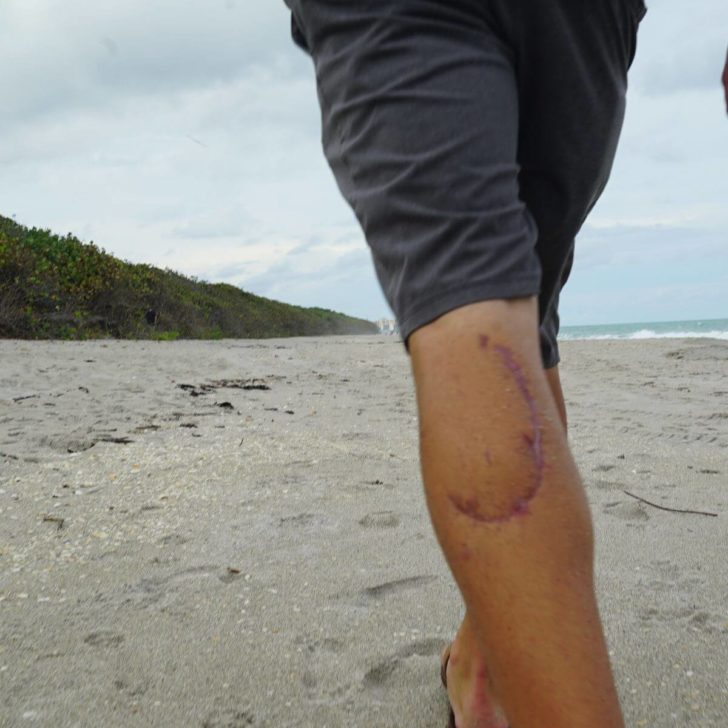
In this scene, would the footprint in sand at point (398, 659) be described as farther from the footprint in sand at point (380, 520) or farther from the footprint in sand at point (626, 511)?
the footprint in sand at point (626, 511)

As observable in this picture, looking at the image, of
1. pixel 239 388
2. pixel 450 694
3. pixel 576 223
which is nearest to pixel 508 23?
pixel 576 223

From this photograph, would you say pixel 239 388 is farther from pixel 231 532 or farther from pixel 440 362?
pixel 440 362

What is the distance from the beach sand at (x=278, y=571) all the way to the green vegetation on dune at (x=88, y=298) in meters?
6.93

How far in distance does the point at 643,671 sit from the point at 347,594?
682mm

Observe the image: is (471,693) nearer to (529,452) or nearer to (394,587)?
(394,587)

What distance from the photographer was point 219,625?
173 cm

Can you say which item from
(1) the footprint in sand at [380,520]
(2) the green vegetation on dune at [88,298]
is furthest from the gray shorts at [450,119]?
(2) the green vegetation on dune at [88,298]

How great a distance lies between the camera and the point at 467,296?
91 cm

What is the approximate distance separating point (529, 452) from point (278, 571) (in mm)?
1275

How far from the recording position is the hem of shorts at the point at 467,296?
0.91m

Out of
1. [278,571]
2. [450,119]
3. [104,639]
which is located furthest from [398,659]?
[450,119]

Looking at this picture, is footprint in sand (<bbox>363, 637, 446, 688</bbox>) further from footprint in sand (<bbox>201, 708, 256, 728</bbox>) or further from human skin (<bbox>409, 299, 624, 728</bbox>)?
human skin (<bbox>409, 299, 624, 728</bbox>)

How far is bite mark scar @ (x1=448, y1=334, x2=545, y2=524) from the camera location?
2.84ft

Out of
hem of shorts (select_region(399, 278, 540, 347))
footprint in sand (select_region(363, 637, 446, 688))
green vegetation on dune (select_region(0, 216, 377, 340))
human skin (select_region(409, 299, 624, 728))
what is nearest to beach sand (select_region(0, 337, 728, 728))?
footprint in sand (select_region(363, 637, 446, 688))
